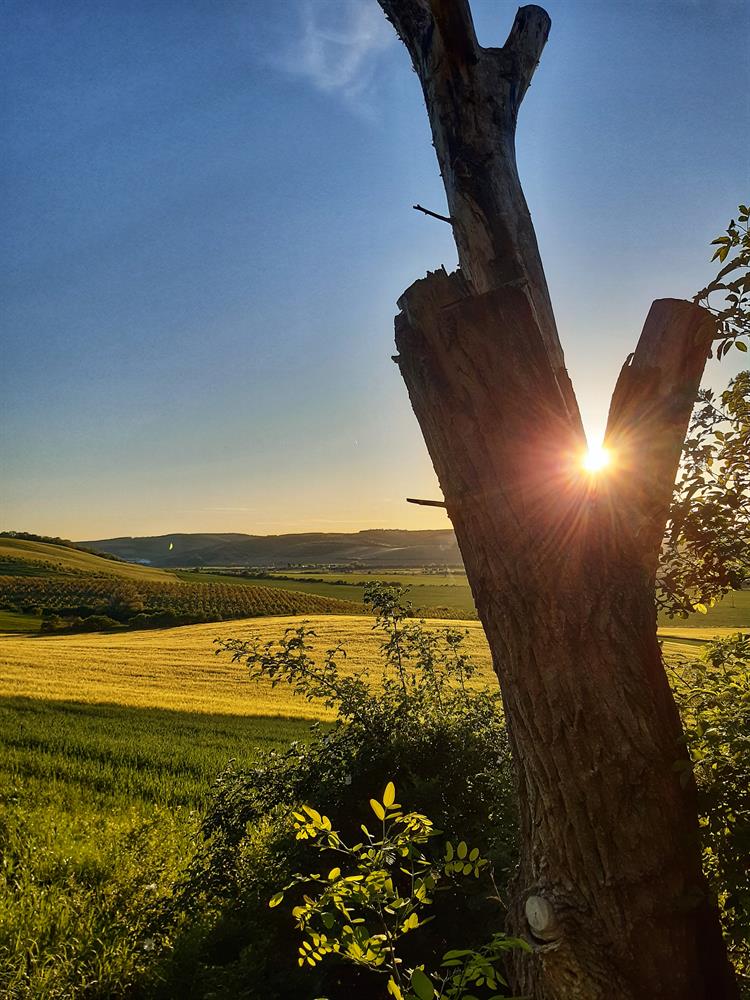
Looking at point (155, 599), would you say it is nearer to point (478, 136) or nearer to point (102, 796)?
point (102, 796)

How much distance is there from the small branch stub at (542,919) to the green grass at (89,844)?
2.72 meters

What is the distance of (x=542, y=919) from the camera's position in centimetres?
176

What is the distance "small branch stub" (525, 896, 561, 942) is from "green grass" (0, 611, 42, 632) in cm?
4759

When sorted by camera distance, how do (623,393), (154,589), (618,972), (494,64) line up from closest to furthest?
(618,972), (623,393), (494,64), (154,589)

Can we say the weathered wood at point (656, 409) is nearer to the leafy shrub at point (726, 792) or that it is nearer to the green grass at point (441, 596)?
the leafy shrub at point (726, 792)

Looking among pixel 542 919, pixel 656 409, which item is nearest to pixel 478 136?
pixel 656 409

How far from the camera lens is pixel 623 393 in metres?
2.12

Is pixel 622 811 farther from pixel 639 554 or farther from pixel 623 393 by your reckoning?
pixel 623 393

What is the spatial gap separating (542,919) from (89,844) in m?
4.88

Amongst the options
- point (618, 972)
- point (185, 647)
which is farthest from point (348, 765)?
point (185, 647)

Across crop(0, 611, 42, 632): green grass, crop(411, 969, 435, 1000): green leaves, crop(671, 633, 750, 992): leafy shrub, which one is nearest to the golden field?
crop(671, 633, 750, 992): leafy shrub

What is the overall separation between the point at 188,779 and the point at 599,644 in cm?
807

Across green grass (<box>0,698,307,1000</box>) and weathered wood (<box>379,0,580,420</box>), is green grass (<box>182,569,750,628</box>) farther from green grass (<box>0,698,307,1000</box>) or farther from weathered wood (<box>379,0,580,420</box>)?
weathered wood (<box>379,0,580,420</box>)

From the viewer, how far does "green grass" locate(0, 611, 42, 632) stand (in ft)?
139
